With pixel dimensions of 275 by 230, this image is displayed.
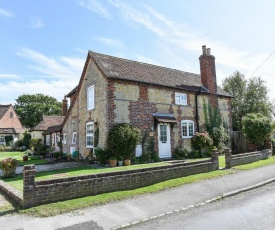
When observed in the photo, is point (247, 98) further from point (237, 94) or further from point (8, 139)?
point (8, 139)

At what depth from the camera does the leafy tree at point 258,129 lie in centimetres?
1806

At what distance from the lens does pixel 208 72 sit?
22.2 meters

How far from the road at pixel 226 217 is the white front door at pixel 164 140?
9703 mm

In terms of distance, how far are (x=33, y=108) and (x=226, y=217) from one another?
69929mm

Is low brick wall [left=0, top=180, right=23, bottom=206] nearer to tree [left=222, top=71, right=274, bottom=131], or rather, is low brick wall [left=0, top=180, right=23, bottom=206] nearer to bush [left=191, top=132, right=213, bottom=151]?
bush [left=191, top=132, right=213, bottom=151]

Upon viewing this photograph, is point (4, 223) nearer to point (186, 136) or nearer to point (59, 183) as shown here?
point (59, 183)

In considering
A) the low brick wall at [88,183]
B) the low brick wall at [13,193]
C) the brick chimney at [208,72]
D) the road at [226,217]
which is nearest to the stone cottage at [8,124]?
the brick chimney at [208,72]

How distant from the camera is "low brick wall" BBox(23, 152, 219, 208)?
6.71m

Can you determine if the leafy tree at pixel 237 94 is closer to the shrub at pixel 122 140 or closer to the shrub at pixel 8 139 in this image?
the shrub at pixel 122 140

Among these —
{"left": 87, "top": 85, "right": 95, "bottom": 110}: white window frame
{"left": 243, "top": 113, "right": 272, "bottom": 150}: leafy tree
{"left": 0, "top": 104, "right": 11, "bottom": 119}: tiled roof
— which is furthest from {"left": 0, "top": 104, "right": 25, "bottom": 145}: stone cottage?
{"left": 243, "top": 113, "right": 272, "bottom": 150}: leafy tree

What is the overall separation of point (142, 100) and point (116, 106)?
88.2 inches

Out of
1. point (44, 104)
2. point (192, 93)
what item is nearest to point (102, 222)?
point (192, 93)

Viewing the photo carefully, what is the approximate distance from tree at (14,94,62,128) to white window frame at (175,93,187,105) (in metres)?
55.5

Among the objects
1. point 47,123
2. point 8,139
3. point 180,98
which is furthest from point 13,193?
point 8,139
